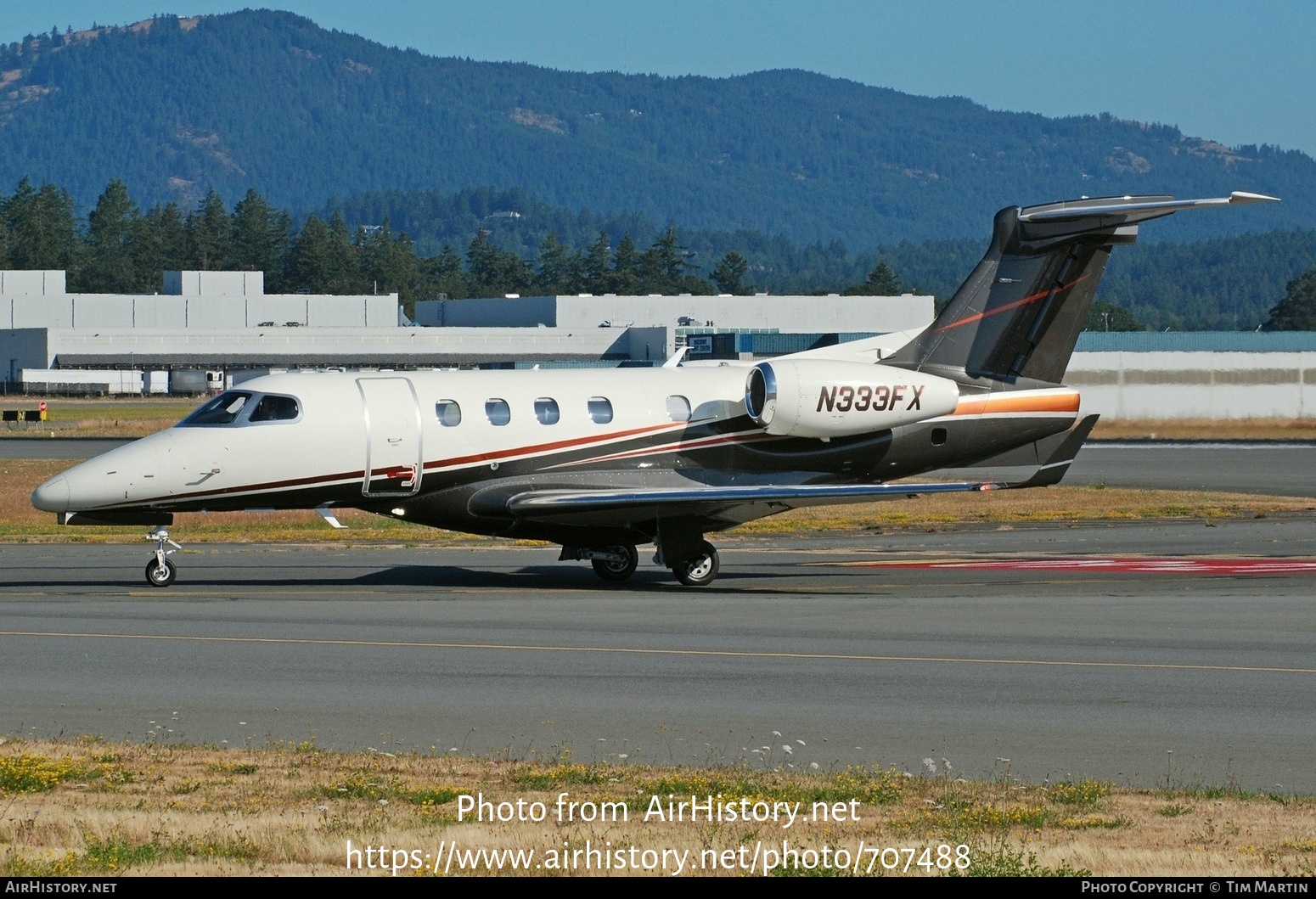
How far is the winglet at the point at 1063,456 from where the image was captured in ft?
90.3

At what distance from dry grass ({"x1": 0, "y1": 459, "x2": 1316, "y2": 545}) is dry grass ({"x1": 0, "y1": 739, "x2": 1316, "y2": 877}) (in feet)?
71.7

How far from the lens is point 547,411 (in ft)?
85.8

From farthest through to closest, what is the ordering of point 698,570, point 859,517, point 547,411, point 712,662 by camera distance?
point 859,517 < point 698,570 < point 547,411 < point 712,662

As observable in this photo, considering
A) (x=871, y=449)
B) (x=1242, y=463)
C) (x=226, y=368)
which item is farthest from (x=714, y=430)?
(x=226, y=368)

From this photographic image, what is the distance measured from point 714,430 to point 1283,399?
191 feet

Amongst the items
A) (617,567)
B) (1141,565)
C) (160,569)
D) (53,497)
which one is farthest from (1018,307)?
(53,497)

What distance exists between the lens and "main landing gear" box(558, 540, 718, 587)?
2620 centimetres

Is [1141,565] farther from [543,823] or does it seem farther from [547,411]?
[543,823]

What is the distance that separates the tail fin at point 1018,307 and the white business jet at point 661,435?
34 millimetres

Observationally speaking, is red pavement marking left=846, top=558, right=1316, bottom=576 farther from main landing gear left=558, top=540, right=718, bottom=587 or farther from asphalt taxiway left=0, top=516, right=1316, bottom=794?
main landing gear left=558, top=540, right=718, bottom=587

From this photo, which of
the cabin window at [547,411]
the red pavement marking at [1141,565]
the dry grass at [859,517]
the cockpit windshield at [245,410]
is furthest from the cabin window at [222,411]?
the red pavement marking at [1141,565]

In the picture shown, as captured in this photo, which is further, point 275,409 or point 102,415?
point 102,415

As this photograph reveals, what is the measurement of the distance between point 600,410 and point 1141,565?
10.1 m
